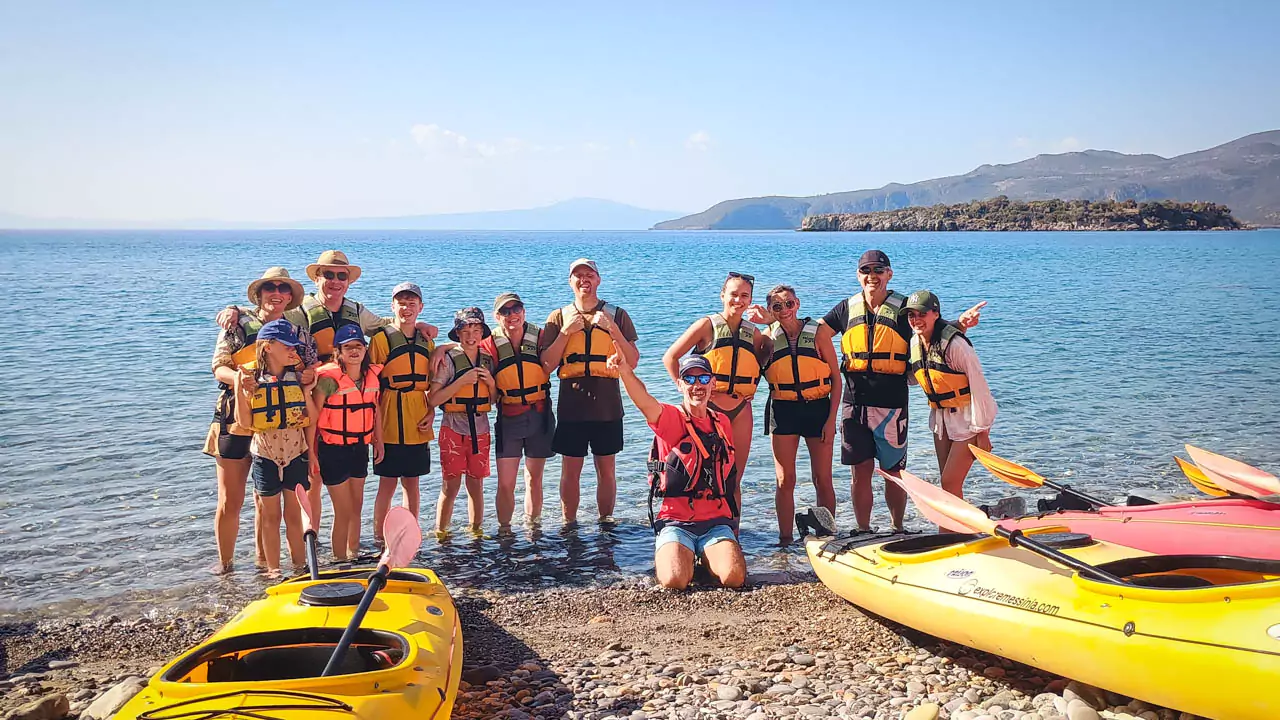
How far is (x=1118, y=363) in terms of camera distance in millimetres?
17109

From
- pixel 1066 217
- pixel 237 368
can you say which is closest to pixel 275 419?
→ pixel 237 368

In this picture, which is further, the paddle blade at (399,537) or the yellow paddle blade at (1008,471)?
the yellow paddle blade at (1008,471)

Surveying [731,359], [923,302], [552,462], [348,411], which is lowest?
[552,462]

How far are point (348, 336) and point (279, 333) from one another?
0.51 meters

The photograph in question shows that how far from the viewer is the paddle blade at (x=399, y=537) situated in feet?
14.7

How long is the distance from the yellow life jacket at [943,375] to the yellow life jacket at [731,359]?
123 centimetres

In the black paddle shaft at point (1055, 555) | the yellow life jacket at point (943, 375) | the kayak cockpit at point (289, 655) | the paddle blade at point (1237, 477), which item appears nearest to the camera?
the kayak cockpit at point (289, 655)

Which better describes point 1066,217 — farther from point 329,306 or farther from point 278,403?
point 278,403

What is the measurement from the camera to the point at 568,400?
23.4 ft

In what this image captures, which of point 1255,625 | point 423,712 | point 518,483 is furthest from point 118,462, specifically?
point 1255,625

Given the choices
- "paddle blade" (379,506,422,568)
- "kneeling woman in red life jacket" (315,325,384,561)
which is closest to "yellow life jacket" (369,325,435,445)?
"kneeling woman in red life jacket" (315,325,384,561)

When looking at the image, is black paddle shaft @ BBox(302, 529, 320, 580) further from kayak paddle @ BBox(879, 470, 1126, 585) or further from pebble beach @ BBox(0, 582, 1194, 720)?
kayak paddle @ BBox(879, 470, 1126, 585)

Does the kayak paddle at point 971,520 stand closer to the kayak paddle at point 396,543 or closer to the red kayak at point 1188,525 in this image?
the red kayak at point 1188,525

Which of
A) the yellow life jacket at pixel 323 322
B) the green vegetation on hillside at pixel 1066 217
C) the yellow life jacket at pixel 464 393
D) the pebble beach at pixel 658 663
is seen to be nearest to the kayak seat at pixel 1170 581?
the pebble beach at pixel 658 663
